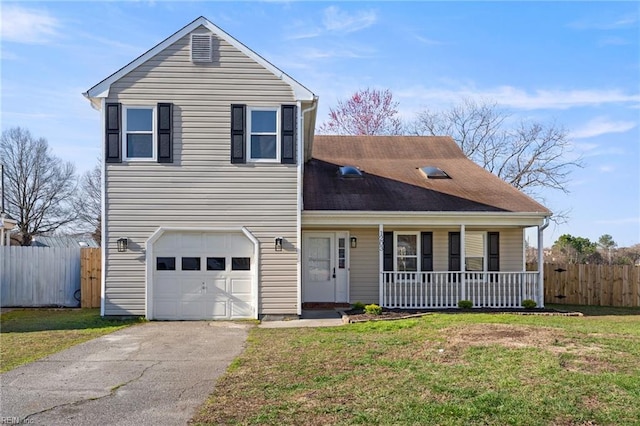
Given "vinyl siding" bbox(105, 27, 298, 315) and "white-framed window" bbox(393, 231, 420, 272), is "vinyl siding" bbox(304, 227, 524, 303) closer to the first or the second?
"white-framed window" bbox(393, 231, 420, 272)

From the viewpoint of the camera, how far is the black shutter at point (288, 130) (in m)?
13.8

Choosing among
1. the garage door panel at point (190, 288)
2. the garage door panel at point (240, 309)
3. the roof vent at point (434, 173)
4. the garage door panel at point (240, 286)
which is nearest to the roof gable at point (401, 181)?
the roof vent at point (434, 173)

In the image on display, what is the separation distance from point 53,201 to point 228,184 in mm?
31169

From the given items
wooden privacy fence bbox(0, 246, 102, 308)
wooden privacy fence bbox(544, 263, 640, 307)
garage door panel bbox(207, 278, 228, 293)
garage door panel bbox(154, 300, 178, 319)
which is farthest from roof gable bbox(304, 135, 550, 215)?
wooden privacy fence bbox(0, 246, 102, 308)

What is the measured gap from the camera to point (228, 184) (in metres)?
13.8

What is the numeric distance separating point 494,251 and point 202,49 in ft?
32.1

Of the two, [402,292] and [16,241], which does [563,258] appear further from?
[16,241]

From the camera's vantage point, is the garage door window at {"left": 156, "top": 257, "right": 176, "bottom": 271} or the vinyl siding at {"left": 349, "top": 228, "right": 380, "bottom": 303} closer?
the garage door window at {"left": 156, "top": 257, "right": 176, "bottom": 271}

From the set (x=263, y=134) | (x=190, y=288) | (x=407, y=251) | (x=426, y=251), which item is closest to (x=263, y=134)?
(x=263, y=134)

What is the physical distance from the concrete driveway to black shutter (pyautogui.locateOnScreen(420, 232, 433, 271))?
6853 millimetres

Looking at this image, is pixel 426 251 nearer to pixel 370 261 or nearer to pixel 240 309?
pixel 370 261

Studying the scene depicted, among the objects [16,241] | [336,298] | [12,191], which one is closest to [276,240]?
[336,298]

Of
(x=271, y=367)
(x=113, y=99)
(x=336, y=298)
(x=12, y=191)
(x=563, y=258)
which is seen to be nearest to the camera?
(x=271, y=367)

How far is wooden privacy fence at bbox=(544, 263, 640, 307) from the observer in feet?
60.6
